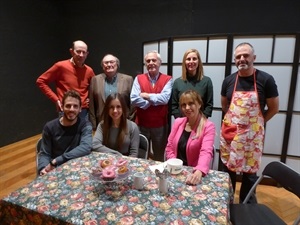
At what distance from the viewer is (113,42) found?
14.4 feet

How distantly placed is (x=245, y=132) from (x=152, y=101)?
2.82 ft

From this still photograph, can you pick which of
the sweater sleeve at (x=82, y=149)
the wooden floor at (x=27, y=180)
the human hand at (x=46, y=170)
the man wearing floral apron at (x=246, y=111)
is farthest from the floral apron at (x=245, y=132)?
the human hand at (x=46, y=170)

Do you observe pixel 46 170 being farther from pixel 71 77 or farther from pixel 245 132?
pixel 245 132

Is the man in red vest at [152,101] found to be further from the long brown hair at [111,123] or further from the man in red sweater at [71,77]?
the man in red sweater at [71,77]

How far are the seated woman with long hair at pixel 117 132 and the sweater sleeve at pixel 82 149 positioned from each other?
0.23 feet

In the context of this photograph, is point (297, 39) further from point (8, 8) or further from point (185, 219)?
point (8, 8)

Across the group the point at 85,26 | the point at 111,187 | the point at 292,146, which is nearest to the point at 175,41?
the point at 292,146

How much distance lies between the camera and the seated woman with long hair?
1.83 m

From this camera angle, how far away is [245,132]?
183 centimetres

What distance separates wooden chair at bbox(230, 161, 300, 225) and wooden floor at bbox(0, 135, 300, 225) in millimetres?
798

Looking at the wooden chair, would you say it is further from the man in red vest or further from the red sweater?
the red sweater

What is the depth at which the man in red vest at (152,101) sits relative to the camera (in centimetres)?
221

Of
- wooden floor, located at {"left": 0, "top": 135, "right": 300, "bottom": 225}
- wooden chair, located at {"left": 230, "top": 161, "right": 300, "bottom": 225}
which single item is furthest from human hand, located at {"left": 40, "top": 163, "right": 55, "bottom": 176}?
wooden chair, located at {"left": 230, "top": 161, "right": 300, "bottom": 225}

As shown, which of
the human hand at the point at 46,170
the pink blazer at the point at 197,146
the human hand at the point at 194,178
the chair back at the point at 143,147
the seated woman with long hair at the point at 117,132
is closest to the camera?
the human hand at the point at 194,178
